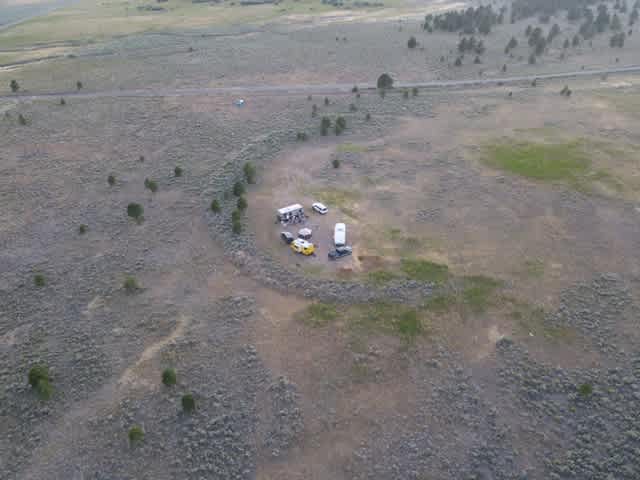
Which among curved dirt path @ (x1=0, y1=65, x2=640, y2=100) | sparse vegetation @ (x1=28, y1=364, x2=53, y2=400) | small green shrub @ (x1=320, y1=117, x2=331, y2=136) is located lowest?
sparse vegetation @ (x1=28, y1=364, x2=53, y2=400)

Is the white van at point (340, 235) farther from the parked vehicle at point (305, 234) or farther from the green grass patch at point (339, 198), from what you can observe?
the green grass patch at point (339, 198)

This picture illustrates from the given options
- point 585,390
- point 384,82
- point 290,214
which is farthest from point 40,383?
point 384,82

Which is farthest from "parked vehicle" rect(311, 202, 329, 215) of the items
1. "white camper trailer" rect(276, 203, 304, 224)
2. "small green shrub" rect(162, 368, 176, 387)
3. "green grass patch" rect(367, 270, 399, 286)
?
"small green shrub" rect(162, 368, 176, 387)

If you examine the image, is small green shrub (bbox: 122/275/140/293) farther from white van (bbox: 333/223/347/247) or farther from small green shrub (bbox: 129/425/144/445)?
white van (bbox: 333/223/347/247)

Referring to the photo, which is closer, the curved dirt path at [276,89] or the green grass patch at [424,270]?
the green grass patch at [424,270]

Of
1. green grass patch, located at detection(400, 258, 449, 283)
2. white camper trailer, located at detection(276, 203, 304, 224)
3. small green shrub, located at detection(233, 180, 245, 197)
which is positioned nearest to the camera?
green grass patch, located at detection(400, 258, 449, 283)

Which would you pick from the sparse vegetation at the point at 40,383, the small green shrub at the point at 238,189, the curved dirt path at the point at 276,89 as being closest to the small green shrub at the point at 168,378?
the sparse vegetation at the point at 40,383

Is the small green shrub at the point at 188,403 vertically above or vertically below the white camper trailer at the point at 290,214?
below
